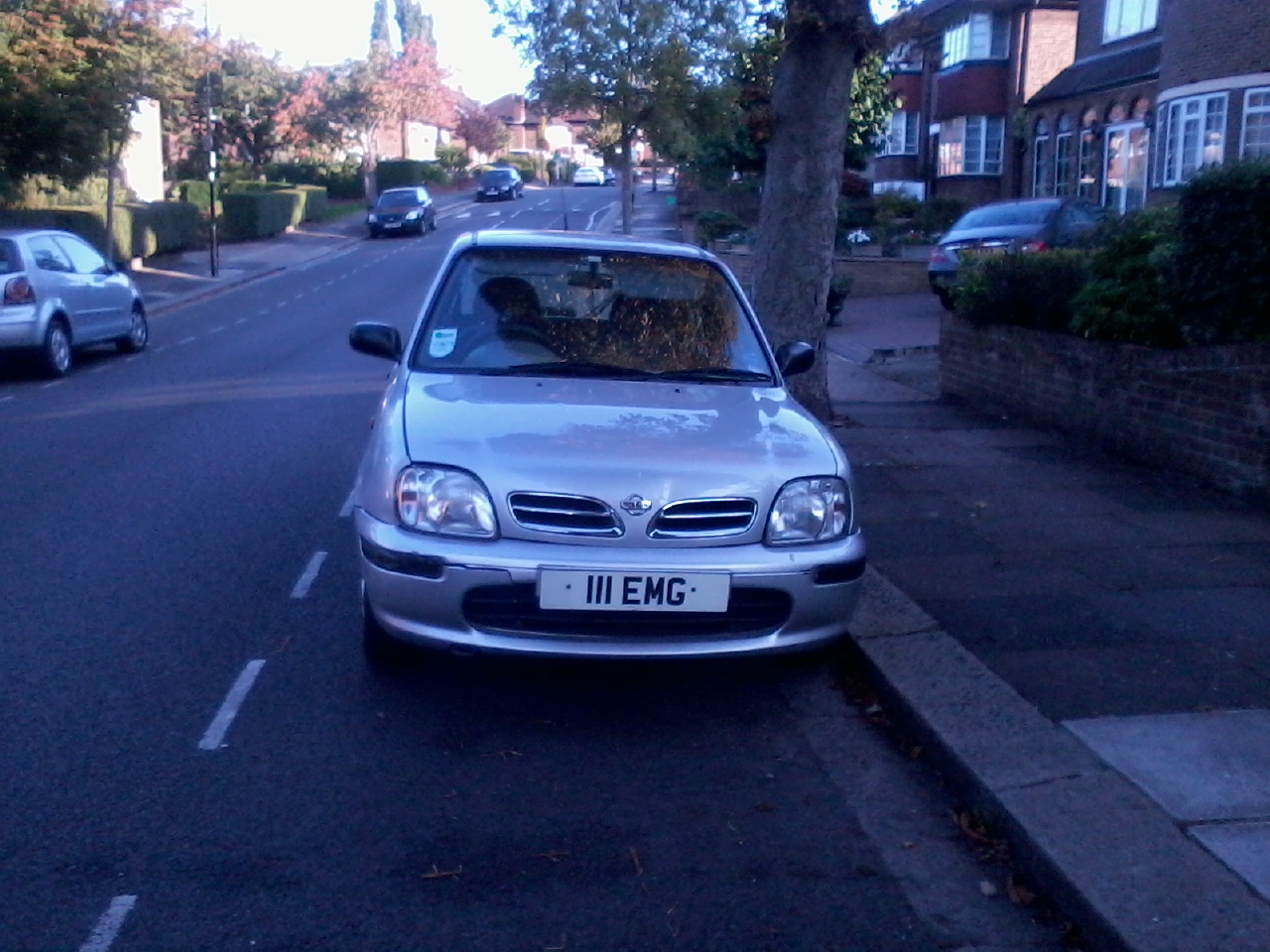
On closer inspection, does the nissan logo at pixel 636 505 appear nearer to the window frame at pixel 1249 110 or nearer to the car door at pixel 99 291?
the car door at pixel 99 291

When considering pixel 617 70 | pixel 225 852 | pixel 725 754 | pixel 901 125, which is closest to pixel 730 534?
pixel 725 754

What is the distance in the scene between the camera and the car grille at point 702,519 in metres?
4.89

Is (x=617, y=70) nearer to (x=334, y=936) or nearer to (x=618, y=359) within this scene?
(x=618, y=359)

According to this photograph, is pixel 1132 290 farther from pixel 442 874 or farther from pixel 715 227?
pixel 715 227

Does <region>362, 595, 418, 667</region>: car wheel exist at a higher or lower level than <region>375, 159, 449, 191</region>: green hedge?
lower

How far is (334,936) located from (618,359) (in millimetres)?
3121

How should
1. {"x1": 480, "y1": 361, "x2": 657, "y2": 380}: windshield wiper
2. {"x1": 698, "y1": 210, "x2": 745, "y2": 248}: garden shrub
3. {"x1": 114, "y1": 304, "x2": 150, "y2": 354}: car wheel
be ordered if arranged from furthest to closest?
1. {"x1": 698, "y1": 210, "x2": 745, "y2": 248}: garden shrub
2. {"x1": 114, "y1": 304, "x2": 150, "y2": 354}: car wheel
3. {"x1": 480, "y1": 361, "x2": 657, "y2": 380}: windshield wiper

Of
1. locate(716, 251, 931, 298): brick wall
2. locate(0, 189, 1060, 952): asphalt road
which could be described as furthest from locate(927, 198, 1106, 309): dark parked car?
locate(0, 189, 1060, 952): asphalt road

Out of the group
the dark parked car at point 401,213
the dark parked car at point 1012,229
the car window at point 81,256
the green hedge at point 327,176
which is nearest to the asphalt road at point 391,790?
the car window at point 81,256

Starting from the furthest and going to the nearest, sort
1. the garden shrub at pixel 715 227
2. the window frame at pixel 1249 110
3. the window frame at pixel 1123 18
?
the window frame at pixel 1123 18, the garden shrub at pixel 715 227, the window frame at pixel 1249 110

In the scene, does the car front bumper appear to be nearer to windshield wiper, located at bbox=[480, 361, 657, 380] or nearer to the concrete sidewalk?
the concrete sidewalk

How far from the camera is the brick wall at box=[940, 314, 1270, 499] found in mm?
8273

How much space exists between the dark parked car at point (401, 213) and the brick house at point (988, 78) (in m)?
16.4

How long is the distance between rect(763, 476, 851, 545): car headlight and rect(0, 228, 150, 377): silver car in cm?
1220
